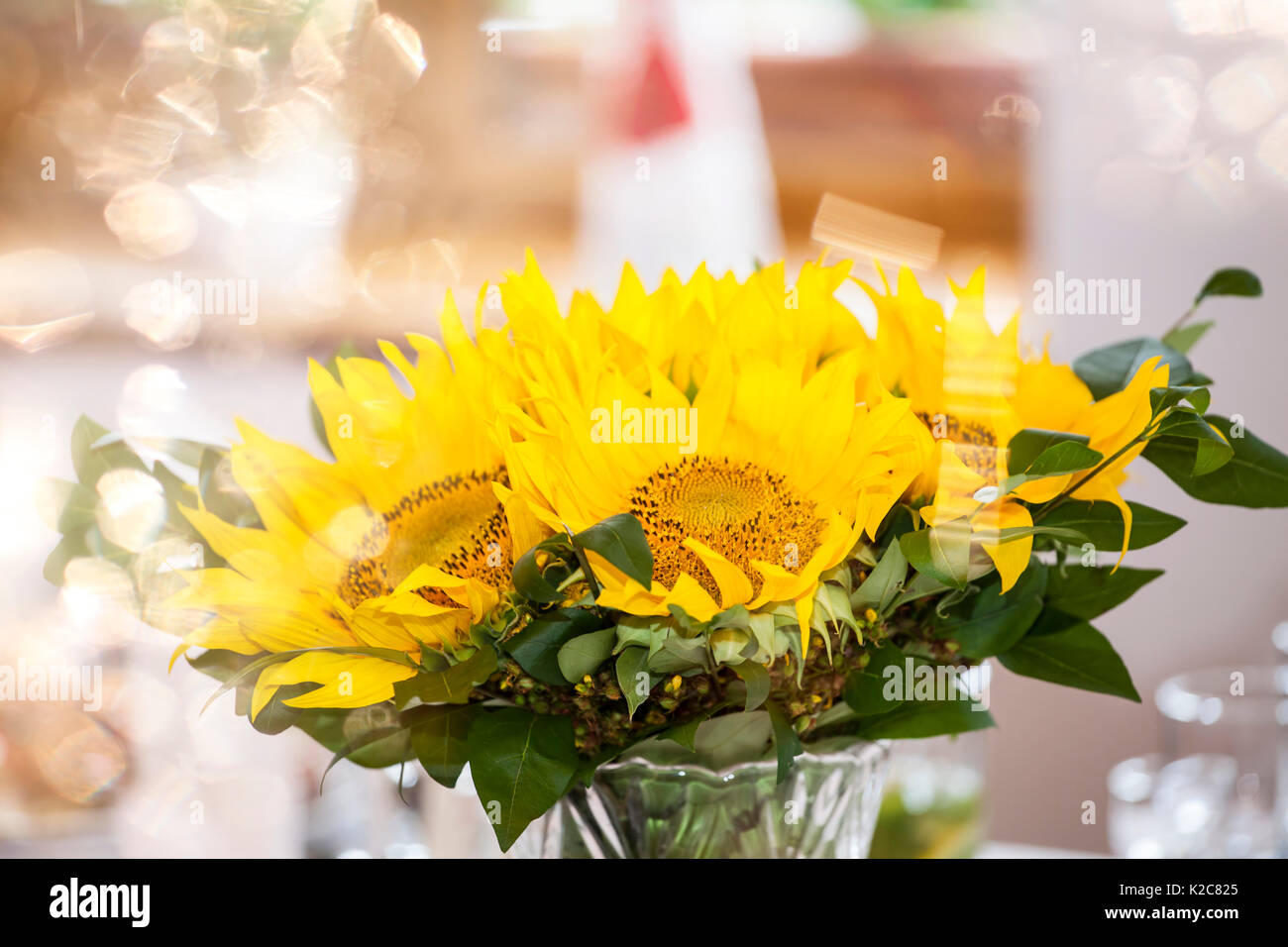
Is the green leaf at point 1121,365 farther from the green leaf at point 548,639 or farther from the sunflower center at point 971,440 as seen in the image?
the green leaf at point 548,639

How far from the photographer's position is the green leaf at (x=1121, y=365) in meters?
0.32

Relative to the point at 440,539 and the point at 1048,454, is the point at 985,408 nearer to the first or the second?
the point at 1048,454

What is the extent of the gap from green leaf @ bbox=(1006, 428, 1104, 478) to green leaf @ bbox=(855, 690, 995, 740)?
0.30 feet

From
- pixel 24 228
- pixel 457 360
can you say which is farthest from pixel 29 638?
pixel 457 360

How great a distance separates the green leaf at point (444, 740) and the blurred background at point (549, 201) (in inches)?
17.0

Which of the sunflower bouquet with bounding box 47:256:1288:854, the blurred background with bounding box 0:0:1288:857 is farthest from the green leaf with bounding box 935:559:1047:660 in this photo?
the blurred background with bounding box 0:0:1288:857

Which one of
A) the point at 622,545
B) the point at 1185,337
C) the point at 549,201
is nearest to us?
the point at 622,545

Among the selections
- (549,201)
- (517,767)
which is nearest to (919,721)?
(517,767)

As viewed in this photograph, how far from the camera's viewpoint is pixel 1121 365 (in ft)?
1.08

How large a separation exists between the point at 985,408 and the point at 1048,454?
1.9 inches

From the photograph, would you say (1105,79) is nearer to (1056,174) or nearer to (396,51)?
(1056,174)

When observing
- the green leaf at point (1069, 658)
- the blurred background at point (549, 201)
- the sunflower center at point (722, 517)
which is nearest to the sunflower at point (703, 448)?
the sunflower center at point (722, 517)

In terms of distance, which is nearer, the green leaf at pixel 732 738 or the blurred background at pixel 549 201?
the green leaf at pixel 732 738

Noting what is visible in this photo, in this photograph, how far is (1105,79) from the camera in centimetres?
131
